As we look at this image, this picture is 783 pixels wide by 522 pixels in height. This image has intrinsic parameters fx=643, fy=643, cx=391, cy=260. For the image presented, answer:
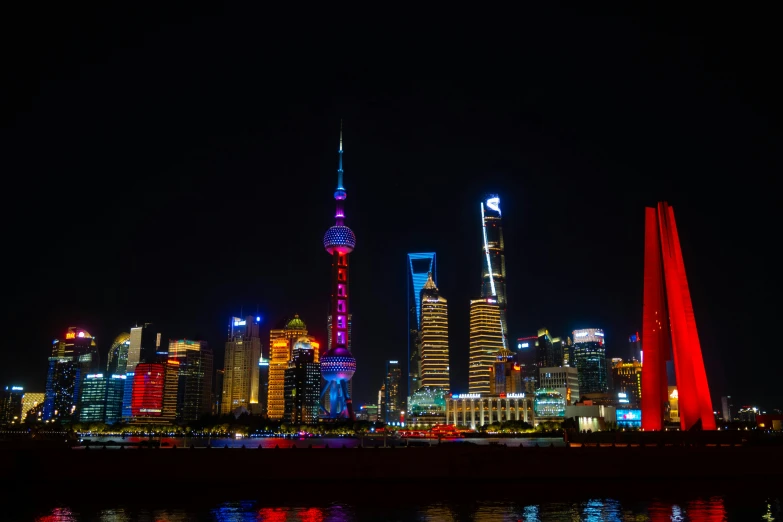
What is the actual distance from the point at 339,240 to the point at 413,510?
6001 inches

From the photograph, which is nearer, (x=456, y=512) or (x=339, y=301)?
(x=456, y=512)

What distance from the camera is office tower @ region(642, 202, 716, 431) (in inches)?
2243

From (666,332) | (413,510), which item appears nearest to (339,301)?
(666,332)

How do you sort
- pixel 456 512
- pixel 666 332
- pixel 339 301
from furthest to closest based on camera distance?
1. pixel 339 301
2. pixel 666 332
3. pixel 456 512

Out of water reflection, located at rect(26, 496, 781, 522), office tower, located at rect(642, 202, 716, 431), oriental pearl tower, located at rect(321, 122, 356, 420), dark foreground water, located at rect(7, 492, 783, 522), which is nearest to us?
water reflection, located at rect(26, 496, 781, 522)

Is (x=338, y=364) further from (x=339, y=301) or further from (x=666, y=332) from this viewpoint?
(x=666, y=332)

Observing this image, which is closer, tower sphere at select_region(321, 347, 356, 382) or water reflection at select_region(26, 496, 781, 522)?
water reflection at select_region(26, 496, 781, 522)

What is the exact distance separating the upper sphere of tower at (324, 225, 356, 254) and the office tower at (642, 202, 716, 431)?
130478 millimetres

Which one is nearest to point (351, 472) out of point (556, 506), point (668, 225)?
point (556, 506)

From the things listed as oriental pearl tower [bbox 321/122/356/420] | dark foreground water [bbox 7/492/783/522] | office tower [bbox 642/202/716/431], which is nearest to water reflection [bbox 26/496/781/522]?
dark foreground water [bbox 7/492/783/522]

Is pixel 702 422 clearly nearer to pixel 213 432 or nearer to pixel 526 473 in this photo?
pixel 526 473

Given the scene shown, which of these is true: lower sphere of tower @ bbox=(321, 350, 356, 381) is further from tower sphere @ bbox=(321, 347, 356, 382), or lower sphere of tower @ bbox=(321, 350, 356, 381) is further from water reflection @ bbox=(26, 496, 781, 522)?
water reflection @ bbox=(26, 496, 781, 522)

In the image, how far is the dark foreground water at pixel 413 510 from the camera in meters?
34.6

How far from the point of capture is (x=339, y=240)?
187000mm
